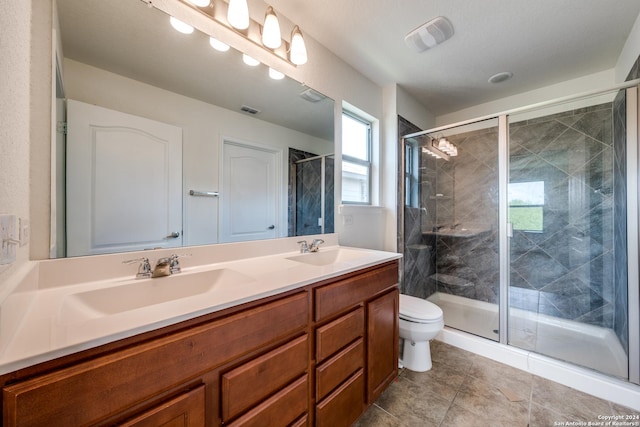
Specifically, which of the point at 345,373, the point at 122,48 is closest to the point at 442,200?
the point at 345,373

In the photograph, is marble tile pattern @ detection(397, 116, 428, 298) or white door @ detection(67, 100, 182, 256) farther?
marble tile pattern @ detection(397, 116, 428, 298)

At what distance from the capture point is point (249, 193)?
1.41m

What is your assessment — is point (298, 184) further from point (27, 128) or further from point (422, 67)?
point (422, 67)

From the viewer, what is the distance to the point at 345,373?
114 cm

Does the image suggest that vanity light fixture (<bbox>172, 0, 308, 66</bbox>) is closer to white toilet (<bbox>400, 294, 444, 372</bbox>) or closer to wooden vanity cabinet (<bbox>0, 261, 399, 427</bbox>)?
wooden vanity cabinet (<bbox>0, 261, 399, 427</bbox>)

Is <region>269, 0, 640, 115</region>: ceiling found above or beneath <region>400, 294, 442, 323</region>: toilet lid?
above

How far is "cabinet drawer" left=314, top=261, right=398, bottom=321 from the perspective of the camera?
3.36 ft

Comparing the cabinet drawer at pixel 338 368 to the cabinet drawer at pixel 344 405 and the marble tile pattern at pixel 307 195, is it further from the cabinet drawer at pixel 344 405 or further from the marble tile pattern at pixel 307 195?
the marble tile pattern at pixel 307 195

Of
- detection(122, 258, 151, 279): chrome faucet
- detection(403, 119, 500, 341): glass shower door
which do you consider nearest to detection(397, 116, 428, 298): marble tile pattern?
detection(403, 119, 500, 341): glass shower door

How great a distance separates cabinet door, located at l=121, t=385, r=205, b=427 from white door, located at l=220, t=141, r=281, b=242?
2.44 feet

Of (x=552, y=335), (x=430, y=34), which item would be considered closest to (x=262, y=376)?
(x=430, y=34)

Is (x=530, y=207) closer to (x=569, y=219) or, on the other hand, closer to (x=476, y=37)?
(x=569, y=219)

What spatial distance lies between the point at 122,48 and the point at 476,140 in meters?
3.14

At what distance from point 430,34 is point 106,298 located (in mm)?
2353
